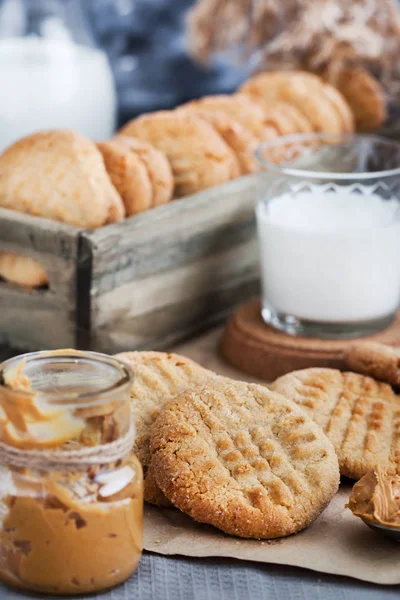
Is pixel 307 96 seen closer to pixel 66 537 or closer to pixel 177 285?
pixel 177 285

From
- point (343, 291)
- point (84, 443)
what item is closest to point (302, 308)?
point (343, 291)

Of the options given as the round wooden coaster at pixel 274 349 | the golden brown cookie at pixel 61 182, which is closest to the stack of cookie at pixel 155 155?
the golden brown cookie at pixel 61 182

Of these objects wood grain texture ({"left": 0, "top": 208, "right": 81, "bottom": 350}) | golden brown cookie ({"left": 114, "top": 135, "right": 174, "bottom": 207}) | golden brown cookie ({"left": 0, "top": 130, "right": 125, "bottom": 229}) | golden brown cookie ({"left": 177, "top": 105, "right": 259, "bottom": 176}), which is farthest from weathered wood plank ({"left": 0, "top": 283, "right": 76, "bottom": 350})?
golden brown cookie ({"left": 177, "top": 105, "right": 259, "bottom": 176})

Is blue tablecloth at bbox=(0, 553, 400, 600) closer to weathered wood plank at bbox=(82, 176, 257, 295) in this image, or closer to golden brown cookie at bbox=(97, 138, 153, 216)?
weathered wood plank at bbox=(82, 176, 257, 295)

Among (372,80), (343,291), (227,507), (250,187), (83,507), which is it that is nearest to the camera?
(83,507)

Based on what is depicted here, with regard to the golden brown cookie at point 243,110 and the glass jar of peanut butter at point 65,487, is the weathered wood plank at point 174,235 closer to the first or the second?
the golden brown cookie at point 243,110

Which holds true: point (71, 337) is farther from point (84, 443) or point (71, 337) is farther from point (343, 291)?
point (84, 443)
